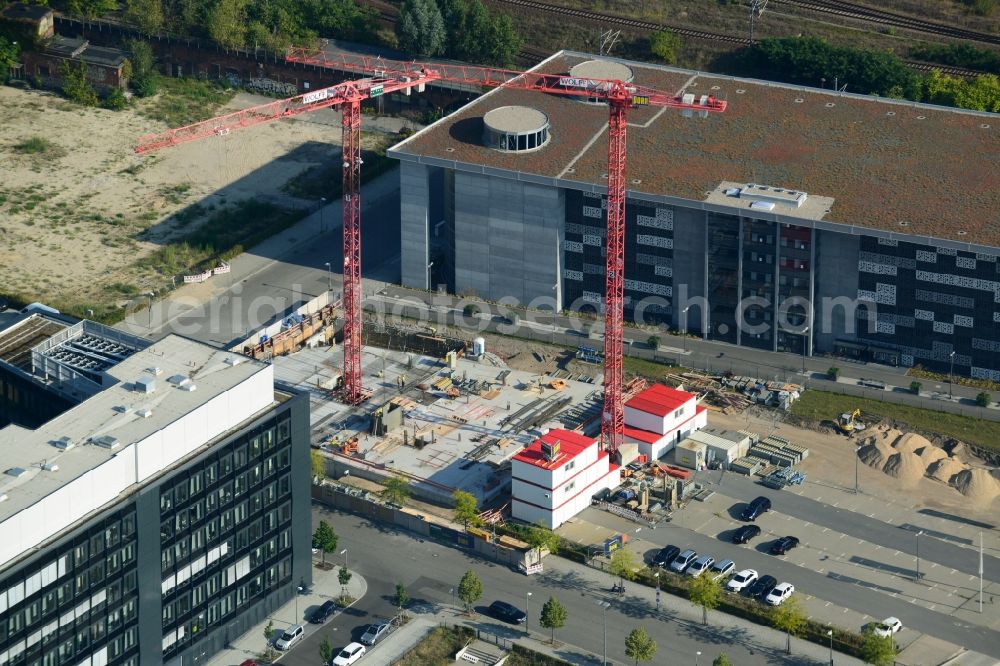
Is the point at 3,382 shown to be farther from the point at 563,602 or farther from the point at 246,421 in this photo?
the point at 563,602

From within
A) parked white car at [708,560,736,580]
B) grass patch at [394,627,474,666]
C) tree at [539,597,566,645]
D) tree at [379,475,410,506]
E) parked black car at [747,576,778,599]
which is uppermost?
tree at [379,475,410,506]

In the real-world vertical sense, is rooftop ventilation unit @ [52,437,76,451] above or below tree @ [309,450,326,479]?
above

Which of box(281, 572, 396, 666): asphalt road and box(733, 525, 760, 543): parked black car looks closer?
box(281, 572, 396, 666): asphalt road

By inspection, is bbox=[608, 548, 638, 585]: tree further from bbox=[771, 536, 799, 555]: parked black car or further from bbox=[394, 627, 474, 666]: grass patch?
bbox=[394, 627, 474, 666]: grass patch

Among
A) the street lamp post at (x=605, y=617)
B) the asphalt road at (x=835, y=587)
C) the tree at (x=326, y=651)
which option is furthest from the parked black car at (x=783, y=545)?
the tree at (x=326, y=651)

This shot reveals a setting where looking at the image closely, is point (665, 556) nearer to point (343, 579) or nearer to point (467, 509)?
point (467, 509)

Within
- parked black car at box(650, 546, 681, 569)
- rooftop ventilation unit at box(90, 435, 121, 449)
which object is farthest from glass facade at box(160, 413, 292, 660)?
parked black car at box(650, 546, 681, 569)

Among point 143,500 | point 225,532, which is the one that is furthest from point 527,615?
point 143,500
